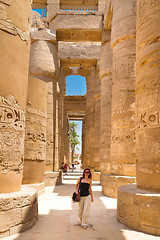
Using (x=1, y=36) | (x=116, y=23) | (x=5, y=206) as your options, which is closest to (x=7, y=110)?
(x=1, y=36)

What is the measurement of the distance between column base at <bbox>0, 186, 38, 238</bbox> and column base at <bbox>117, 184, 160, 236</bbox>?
1.64 m

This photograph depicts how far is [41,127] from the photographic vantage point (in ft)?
25.5

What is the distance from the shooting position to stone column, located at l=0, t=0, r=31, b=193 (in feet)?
12.8

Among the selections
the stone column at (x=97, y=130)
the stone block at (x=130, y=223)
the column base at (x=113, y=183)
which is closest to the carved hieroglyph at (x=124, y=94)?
the column base at (x=113, y=183)

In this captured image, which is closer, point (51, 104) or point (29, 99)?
point (29, 99)

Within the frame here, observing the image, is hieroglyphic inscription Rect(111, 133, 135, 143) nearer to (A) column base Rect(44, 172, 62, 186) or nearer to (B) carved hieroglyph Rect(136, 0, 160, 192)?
(B) carved hieroglyph Rect(136, 0, 160, 192)

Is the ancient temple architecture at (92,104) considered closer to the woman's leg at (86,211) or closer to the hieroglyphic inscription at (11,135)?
the hieroglyphic inscription at (11,135)

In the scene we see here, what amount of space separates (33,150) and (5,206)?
3.83 meters

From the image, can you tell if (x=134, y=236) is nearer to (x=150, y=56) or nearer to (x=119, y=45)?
(x=150, y=56)

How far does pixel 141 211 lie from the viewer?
12.5 feet

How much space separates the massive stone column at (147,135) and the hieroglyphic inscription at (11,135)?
2015 mm

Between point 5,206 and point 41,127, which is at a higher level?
point 41,127

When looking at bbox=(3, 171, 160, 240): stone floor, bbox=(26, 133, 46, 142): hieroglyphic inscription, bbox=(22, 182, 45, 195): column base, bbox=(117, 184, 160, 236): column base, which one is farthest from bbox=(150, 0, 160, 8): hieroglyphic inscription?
bbox=(22, 182, 45, 195): column base

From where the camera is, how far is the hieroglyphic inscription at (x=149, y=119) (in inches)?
162
